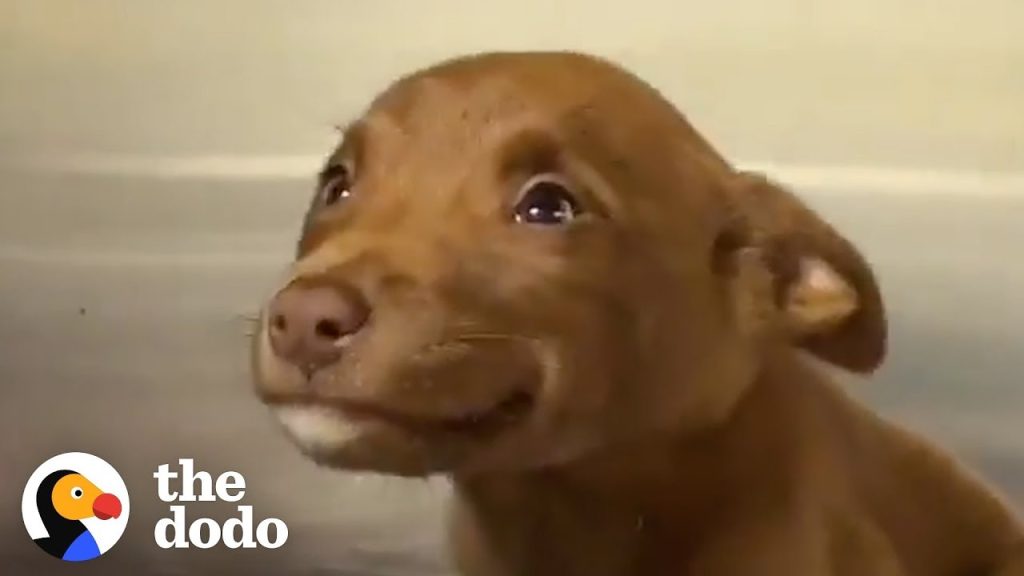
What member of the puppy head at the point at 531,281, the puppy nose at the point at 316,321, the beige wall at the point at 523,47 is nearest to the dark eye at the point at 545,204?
the puppy head at the point at 531,281

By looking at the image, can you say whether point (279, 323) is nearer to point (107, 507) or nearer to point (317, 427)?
point (317, 427)

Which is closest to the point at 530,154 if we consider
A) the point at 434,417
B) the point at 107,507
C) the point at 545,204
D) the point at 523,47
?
A: the point at 545,204

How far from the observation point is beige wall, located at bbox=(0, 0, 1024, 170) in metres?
0.99

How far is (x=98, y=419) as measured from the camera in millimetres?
1019

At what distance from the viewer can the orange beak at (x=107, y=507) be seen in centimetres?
99

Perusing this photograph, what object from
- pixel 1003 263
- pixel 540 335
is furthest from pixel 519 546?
pixel 1003 263

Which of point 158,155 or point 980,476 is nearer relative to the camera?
point 980,476

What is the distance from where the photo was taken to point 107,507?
0.99 meters

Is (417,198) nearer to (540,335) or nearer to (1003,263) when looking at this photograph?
(540,335)

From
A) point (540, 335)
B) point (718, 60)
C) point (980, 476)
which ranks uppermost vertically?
point (718, 60)

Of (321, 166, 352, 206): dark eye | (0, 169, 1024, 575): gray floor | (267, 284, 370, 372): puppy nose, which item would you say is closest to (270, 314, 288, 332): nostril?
(267, 284, 370, 372): puppy nose

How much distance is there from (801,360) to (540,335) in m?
0.21

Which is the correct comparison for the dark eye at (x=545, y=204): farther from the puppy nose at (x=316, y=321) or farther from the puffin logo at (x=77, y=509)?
the puffin logo at (x=77, y=509)

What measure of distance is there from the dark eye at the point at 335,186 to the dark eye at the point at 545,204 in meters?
0.09
